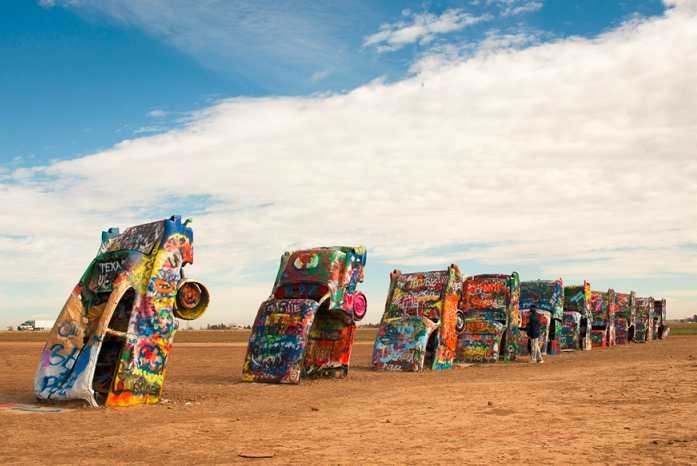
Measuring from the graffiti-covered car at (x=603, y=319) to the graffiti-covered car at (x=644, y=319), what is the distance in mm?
6321

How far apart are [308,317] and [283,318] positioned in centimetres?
69

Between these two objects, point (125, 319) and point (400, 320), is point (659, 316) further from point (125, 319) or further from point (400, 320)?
point (125, 319)

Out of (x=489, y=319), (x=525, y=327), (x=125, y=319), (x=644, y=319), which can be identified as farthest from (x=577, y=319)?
(x=125, y=319)

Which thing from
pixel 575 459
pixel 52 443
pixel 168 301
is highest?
pixel 168 301

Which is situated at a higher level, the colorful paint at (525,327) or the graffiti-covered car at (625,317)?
the graffiti-covered car at (625,317)

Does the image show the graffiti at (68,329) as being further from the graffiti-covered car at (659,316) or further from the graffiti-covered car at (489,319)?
the graffiti-covered car at (659,316)

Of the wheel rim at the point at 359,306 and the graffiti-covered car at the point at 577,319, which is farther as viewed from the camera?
the graffiti-covered car at the point at 577,319

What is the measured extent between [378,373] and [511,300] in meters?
7.77

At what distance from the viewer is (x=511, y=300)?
26.2 meters

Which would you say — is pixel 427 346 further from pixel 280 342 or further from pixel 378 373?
pixel 280 342

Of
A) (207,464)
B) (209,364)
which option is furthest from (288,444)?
(209,364)

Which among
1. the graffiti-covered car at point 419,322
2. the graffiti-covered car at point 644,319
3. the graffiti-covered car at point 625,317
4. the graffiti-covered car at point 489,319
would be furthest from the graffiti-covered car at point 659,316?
the graffiti-covered car at point 419,322

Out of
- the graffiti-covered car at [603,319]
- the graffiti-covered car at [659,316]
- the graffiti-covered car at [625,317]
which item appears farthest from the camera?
the graffiti-covered car at [659,316]

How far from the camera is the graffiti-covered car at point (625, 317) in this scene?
40.6 meters
